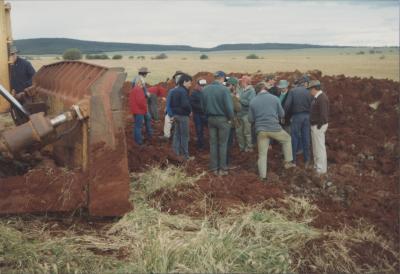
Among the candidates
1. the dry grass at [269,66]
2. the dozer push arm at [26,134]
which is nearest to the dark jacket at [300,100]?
the dozer push arm at [26,134]

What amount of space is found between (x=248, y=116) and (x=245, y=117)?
6.70ft

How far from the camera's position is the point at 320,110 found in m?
10.3

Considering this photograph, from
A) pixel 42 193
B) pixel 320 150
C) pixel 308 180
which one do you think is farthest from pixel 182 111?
pixel 42 193

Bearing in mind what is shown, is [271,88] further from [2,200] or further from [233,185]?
[2,200]

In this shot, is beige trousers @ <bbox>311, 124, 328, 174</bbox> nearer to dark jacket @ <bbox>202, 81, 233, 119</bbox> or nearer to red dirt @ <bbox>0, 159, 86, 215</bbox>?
dark jacket @ <bbox>202, 81, 233, 119</bbox>

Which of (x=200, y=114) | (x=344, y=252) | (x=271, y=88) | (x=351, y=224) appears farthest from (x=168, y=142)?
(x=344, y=252)

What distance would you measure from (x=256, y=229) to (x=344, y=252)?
3.31ft

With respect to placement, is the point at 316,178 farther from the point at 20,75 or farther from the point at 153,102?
the point at 153,102

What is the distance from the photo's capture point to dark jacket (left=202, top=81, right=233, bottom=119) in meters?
9.82

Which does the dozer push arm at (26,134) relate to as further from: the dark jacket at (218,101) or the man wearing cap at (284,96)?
the man wearing cap at (284,96)

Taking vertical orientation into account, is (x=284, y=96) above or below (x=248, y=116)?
above

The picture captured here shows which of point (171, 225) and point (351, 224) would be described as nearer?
point (171, 225)

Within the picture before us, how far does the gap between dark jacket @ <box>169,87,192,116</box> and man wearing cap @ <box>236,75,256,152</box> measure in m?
1.50

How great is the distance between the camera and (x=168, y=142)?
42.5ft
